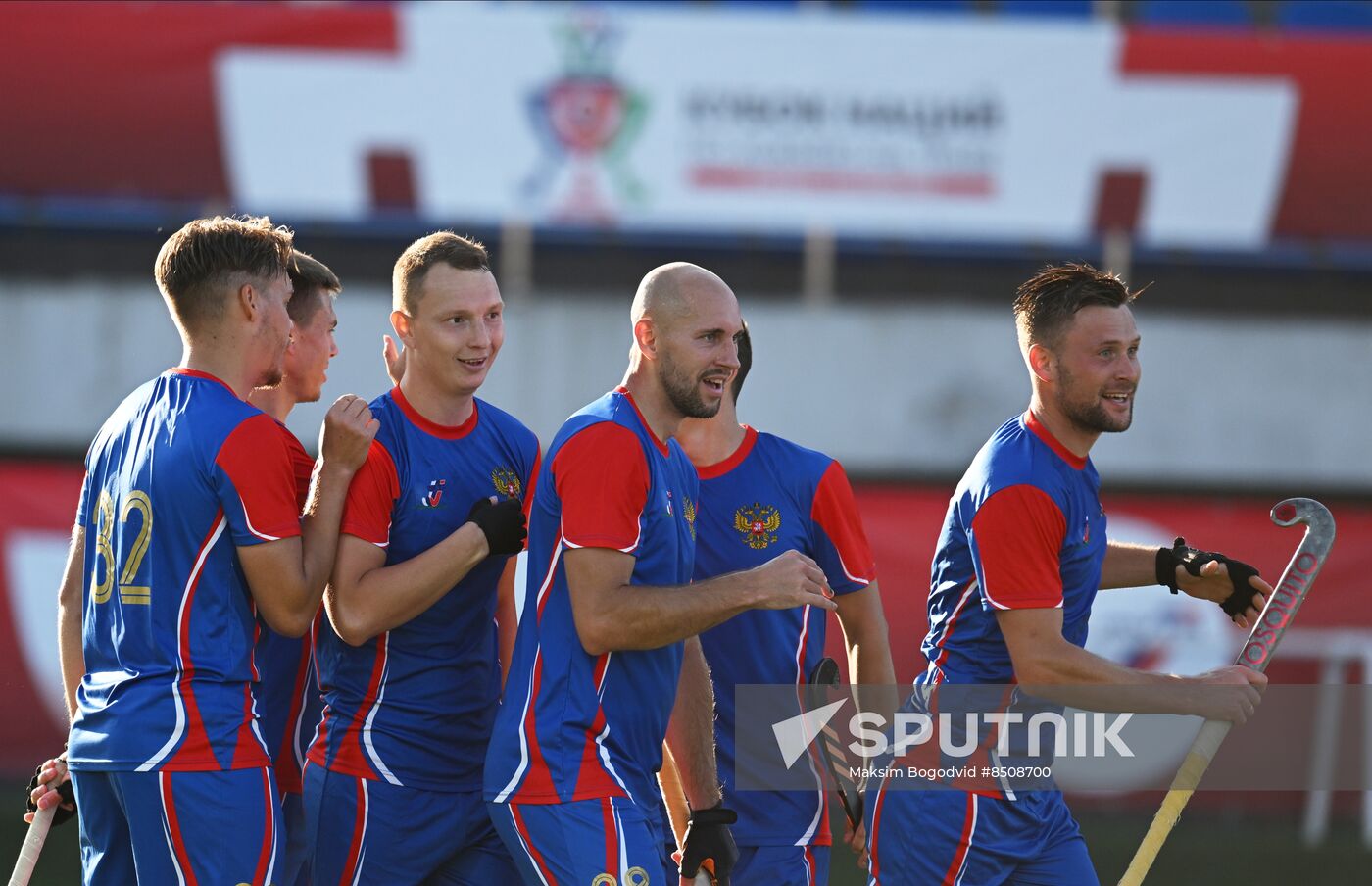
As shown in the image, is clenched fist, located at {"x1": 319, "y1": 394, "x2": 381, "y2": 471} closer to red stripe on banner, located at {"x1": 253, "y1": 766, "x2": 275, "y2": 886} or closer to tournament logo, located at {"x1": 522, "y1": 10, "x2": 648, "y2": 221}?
red stripe on banner, located at {"x1": 253, "y1": 766, "x2": 275, "y2": 886}

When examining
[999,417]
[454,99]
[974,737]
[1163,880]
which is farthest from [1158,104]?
[974,737]

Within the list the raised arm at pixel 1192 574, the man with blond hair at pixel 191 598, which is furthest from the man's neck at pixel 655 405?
the raised arm at pixel 1192 574

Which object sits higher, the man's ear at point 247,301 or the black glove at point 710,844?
the man's ear at point 247,301

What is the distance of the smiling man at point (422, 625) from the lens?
13.7 ft

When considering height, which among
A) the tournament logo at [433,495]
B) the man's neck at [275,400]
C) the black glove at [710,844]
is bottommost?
the black glove at [710,844]

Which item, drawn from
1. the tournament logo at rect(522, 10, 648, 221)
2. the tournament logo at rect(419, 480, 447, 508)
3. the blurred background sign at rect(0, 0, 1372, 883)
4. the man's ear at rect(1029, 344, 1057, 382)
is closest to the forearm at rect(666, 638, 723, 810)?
the tournament logo at rect(419, 480, 447, 508)

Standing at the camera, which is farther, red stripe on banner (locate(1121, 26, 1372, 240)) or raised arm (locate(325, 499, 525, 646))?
red stripe on banner (locate(1121, 26, 1372, 240))

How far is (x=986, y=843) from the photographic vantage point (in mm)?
4285

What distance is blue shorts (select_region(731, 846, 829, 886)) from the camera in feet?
15.4

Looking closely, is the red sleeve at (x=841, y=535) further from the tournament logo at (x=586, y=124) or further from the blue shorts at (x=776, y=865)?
the tournament logo at (x=586, y=124)

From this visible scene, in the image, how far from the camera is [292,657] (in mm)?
4520

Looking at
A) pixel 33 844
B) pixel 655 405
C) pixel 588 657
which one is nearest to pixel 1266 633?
pixel 655 405

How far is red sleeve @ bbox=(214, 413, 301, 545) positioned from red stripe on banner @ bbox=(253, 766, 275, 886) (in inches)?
23.9

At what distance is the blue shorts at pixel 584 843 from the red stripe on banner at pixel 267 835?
573 millimetres
